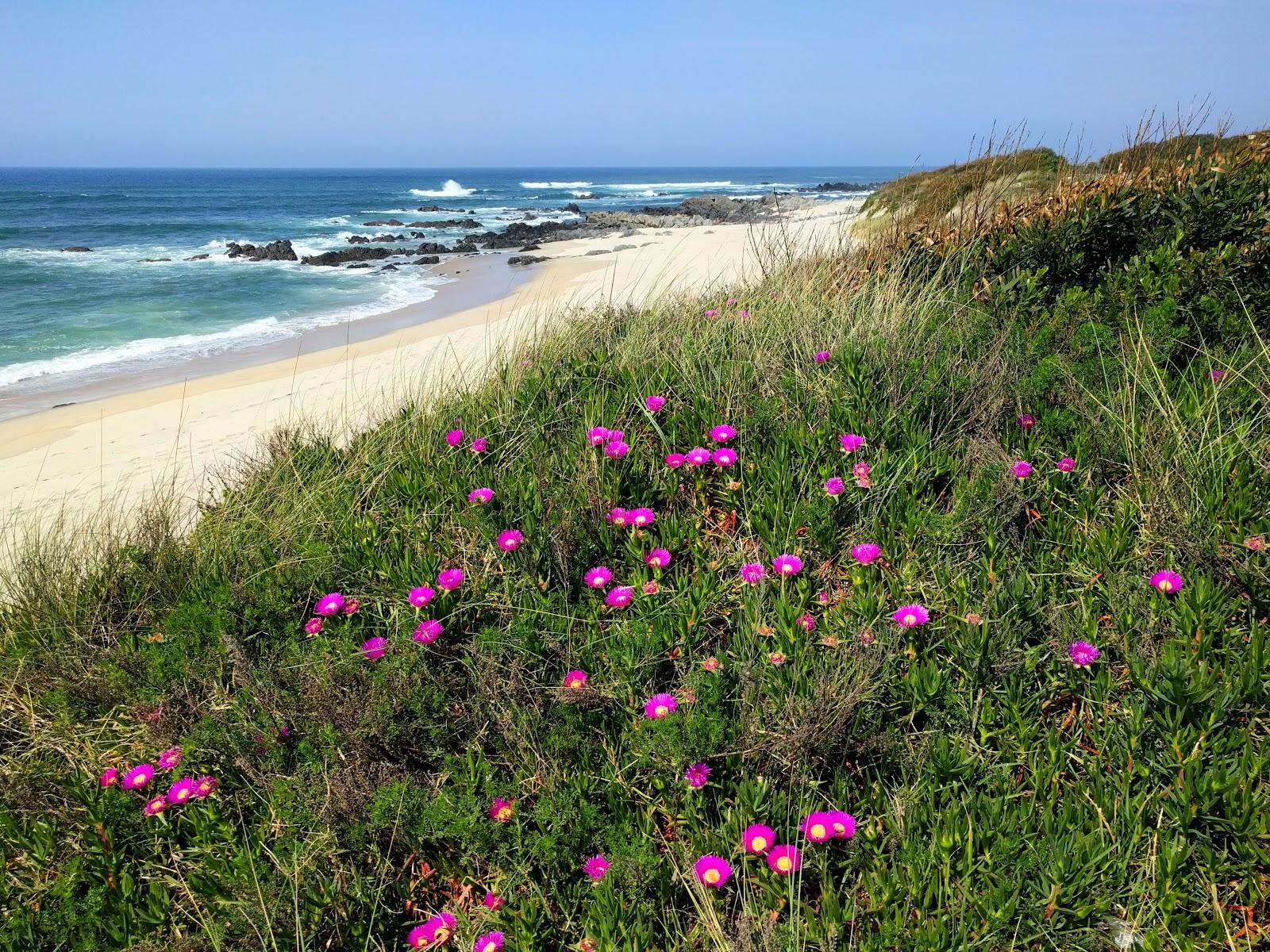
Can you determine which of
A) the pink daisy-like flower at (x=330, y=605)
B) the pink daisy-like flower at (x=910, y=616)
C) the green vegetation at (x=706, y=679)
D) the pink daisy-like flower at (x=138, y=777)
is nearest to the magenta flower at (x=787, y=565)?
the green vegetation at (x=706, y=679)

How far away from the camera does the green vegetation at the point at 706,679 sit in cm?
175

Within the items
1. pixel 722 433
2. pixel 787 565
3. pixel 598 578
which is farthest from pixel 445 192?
pixel 787 565

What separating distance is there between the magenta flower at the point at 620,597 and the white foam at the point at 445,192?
6719 cm

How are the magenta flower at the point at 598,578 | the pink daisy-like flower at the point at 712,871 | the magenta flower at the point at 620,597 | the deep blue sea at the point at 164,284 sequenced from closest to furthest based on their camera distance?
1. the pink daisy-like flower at the point at 712,871
2. the magenta flower at the point at 620,597
3. the magenta flower at the point at 598,578
4. the deep blue sea at the point at 164,284

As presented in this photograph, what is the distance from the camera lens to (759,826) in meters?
1.82

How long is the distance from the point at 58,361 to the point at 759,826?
44.1 feet

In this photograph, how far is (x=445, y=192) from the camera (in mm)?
70250

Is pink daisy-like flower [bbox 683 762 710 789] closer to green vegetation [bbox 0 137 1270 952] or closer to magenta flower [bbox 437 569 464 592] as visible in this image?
green vegetation [bbox 0 137 1270 952]

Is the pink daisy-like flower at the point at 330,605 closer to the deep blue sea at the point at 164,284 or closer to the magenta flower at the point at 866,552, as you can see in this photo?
the magenta flower at the point at 866,552

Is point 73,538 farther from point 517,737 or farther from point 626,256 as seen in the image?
point 626,256

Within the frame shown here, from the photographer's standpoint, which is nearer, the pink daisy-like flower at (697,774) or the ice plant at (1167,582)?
the pink daisy-like flower at (697,774)

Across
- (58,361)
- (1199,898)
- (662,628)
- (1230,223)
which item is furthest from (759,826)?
(58,361)

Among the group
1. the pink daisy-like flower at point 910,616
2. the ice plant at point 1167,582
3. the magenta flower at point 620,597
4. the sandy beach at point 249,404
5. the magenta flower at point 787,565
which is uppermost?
the ice plant at point 1167,582

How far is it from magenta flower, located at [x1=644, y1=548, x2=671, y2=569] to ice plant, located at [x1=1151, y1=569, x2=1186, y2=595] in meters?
1.53
